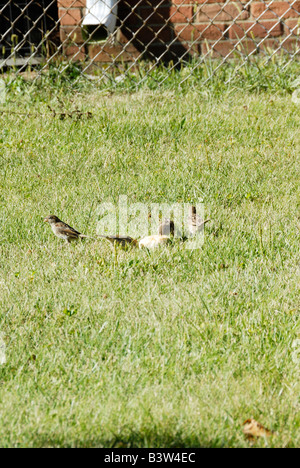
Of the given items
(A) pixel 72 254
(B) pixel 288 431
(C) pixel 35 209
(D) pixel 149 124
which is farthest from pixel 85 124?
(B) pixel 288 431

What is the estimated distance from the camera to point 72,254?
336 centimetres

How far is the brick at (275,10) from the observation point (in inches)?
234

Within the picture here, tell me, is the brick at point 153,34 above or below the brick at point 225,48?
above

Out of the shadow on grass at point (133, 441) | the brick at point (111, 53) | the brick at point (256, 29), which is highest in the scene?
the brick at point (256, 29)

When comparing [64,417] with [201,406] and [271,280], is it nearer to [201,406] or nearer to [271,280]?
[201,406]

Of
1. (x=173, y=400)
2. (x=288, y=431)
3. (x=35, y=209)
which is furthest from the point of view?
(x=35, y=209)

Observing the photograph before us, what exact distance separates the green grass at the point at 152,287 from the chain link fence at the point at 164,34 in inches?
37.1

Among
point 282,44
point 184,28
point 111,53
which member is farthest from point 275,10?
point 111,53

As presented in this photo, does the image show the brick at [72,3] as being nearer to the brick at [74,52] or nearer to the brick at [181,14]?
the brick at [74,52]

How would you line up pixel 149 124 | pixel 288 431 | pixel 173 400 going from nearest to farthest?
1. pixel 288 431
2. pixel 173 400
3. pixel 149 124

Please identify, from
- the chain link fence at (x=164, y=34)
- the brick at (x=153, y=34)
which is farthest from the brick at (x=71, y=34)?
the brick at (x=153, y=34)

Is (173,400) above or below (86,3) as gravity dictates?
below

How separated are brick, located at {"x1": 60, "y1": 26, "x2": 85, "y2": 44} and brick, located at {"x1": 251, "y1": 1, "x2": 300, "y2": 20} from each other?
1704mm

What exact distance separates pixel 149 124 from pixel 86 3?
1.70m
